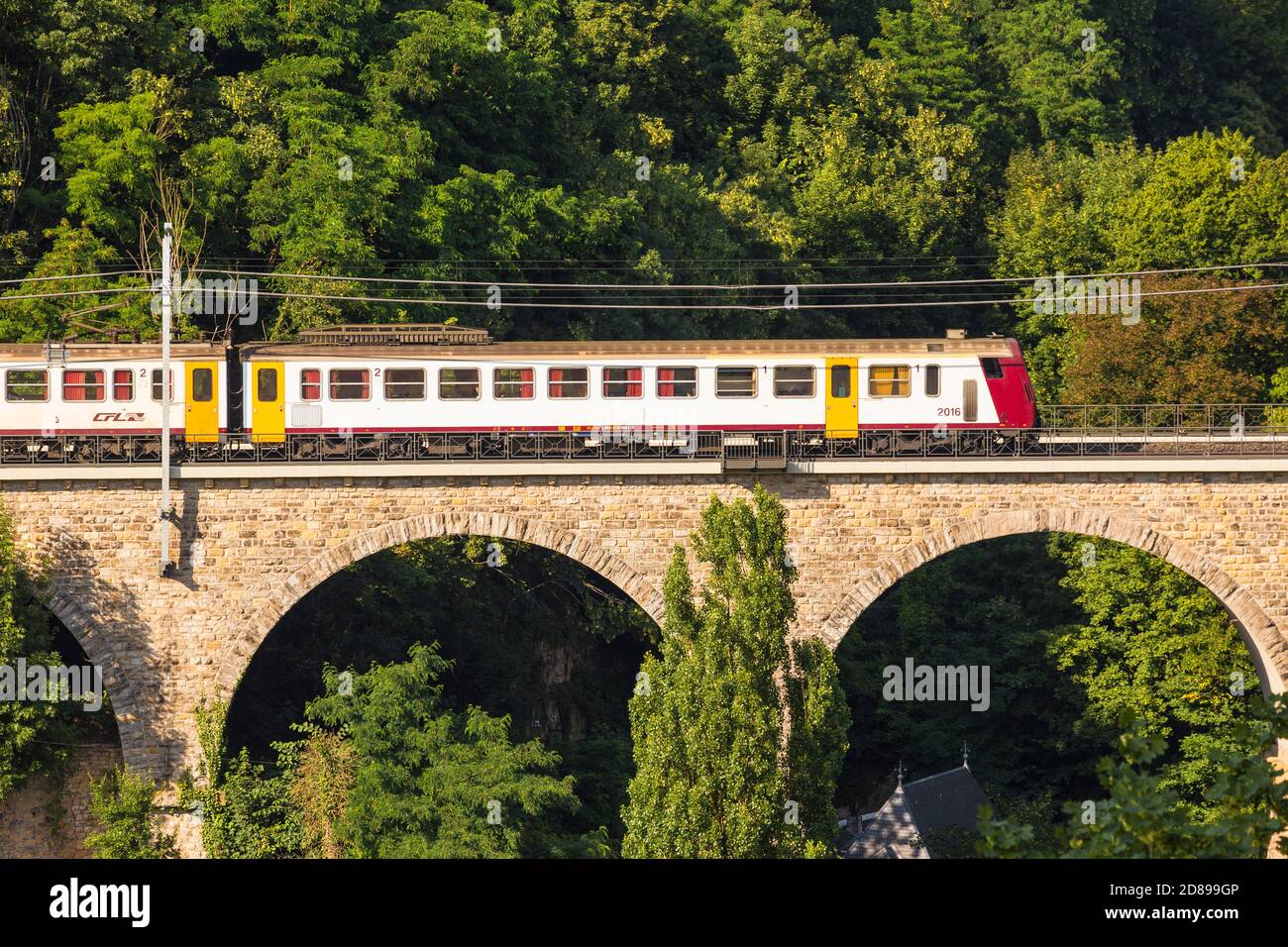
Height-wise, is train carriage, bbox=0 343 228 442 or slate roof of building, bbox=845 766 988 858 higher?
train carriage, bbox=0 343 228 442

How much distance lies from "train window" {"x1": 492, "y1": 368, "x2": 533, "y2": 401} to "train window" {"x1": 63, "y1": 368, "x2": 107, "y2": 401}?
7.73m

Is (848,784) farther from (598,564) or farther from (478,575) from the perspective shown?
(598,564)

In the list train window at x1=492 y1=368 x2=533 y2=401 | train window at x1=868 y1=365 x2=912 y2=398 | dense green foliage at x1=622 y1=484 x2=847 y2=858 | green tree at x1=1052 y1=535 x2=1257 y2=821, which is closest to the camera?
dense green foliage at x1=622 y1=484 x2=847 y2=858

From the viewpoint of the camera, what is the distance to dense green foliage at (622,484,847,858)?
32.4 m

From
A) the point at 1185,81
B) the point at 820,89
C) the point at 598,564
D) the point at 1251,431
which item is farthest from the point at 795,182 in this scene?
the point at 598,564

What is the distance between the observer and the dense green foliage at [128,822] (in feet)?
113

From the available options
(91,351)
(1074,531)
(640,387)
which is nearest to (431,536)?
(640,387)

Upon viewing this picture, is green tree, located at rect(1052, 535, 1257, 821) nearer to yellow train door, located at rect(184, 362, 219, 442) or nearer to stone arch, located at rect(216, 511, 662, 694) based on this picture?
stone arch, located at rect(216, 511, 662, 694)

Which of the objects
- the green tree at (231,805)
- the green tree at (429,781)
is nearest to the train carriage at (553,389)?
the green tree at (429,781)

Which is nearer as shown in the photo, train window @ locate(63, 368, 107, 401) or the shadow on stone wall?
the shadow on stone wall

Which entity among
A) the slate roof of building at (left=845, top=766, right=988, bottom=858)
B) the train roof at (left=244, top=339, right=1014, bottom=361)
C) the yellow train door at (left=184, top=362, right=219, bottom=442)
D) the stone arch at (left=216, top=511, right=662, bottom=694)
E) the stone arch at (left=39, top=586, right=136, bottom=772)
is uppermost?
the train roof at (left=244, top=339, right=1014, bottom=361)

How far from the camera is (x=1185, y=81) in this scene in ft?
251

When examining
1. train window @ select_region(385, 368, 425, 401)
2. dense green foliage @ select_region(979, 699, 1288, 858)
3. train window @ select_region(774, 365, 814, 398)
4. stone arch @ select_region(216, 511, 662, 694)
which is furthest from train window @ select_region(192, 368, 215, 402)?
dense green foliage @ select_region(979, 699, 1288, 858)

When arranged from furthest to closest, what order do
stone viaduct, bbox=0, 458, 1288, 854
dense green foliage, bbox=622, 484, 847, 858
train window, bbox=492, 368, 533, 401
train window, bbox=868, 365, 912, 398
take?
train window, bbox=492, 368, 533, 401 → train window, bbox=868, 365, 912, 398 → stone viaduct, bbox=0, 458, 1288, 854 → dense green foliage, bbox=622, 484, 847, 858
